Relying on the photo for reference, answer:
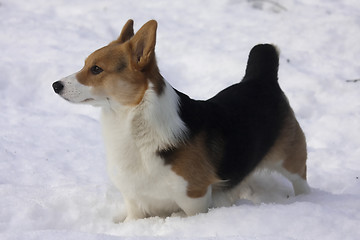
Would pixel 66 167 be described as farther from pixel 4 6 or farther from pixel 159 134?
pixel 4 6

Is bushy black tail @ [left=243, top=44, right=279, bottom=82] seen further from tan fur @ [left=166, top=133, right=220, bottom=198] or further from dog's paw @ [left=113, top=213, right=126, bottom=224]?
dog's paw @ [left=113, top=213, right=126, bottom=224]

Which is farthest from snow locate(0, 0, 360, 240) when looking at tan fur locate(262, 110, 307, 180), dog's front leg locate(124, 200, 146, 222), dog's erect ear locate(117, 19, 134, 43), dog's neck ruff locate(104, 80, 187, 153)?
dog's erect ear locate(117, 19, 134, 43)

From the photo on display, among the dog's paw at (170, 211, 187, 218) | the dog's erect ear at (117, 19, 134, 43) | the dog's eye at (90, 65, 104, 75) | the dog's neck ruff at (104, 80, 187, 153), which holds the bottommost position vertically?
the dog's paw at (170, 211, 187, 218)

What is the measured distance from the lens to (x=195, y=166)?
2.92 metres

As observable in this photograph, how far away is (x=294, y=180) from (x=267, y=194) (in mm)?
221

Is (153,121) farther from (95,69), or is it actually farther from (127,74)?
(95,69)

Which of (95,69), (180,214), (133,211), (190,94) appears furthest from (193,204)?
(190,94)

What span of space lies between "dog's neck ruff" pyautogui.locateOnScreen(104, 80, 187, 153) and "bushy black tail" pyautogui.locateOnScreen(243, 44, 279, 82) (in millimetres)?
949

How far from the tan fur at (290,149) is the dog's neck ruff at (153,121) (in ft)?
3.11

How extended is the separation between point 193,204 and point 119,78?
2.86 ft

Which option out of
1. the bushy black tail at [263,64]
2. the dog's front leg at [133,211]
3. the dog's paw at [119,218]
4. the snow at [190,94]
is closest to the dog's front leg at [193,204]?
the snow at [190,94]

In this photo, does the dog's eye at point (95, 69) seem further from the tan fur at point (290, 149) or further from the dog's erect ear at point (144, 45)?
the tan fur at point (290, 149)

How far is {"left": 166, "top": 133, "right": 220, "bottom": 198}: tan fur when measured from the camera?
2.85 metres

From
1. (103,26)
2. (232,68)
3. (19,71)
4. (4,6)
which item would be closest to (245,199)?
(232,68)
